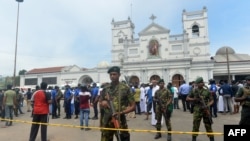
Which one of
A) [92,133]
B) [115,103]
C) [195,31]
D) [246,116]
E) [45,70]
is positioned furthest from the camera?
[45,70]

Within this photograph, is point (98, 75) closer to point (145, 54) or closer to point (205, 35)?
point (145, 54)

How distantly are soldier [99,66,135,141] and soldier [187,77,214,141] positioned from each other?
2.54 m

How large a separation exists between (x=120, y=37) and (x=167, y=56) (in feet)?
33.6

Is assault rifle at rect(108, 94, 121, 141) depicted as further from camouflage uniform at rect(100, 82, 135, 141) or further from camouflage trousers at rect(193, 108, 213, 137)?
camouflage trousers at rect(193, 108, 213, 137)

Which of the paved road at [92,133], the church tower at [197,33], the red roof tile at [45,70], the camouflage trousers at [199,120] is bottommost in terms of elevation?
the paved road at [92,133]

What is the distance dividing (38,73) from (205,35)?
106 feet

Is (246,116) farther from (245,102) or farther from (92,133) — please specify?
(92,133)

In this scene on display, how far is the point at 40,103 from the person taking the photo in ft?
23.1

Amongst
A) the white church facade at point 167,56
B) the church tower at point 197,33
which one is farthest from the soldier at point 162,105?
the church tower at point 197,33

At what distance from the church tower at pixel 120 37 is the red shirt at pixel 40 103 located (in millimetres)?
35711

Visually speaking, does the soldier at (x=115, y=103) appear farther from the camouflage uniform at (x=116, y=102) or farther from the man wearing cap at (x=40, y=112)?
the man wearing cap at (x=40, y=112)

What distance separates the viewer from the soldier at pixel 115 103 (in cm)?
415

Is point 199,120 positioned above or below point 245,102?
below

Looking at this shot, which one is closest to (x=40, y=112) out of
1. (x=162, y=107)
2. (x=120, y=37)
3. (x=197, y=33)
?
(x=162, y=107)
